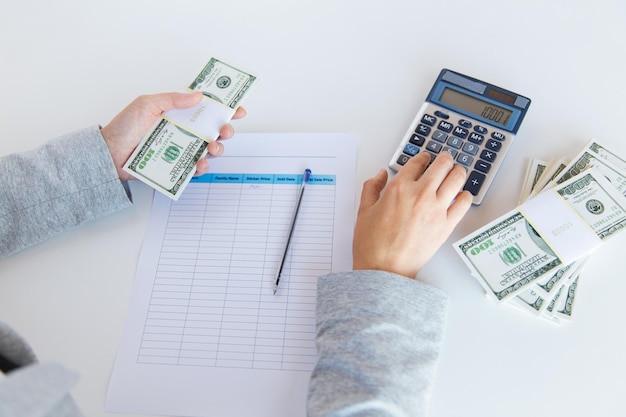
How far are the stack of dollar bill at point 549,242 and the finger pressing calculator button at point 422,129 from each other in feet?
0.57

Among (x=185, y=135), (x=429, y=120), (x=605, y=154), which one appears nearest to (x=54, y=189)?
(x=185, y=135)

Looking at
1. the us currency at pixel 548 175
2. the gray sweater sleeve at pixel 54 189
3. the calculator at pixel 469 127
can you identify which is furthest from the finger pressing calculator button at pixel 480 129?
the gray sweater sleeve at pixel 54 189

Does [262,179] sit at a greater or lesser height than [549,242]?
lesser

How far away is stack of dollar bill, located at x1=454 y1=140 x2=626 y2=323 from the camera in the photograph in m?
0.65

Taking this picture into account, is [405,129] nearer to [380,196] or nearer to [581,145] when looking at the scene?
[380,196]

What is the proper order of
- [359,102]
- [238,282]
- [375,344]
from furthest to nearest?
[359,102]
[238,282]
[375,344]

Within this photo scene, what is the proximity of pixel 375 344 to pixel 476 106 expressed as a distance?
42 centimetres

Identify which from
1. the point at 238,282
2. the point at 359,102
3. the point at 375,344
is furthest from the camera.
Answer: the point at 359,102

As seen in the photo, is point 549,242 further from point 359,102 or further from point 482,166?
point 359,102

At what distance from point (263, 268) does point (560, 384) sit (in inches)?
15.6

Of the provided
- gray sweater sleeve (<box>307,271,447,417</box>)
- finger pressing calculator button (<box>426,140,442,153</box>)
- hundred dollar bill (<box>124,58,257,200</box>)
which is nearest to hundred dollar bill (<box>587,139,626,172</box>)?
finger pressing calculator button (<box>426,140,442,153</box>)

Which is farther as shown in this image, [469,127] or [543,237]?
[469,127]

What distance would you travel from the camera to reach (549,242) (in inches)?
25.9

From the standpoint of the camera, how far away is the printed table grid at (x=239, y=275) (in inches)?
25.9
